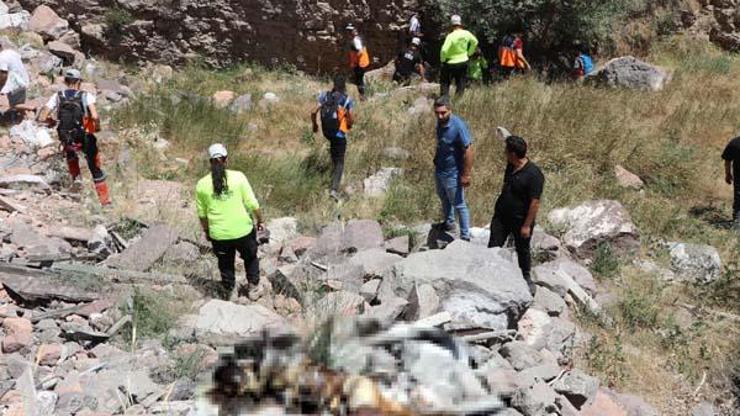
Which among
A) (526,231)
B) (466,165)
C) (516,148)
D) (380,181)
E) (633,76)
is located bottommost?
(380,181)

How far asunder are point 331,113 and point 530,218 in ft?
10.1

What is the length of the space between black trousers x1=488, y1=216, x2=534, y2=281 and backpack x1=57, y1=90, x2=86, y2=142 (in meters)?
4.29

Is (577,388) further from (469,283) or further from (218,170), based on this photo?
(218,170)

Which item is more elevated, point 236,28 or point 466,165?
point 466,165

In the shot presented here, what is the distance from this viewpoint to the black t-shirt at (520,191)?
5285mm

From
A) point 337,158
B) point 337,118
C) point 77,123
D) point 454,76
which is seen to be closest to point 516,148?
point 337,118

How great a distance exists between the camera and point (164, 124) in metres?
9.34

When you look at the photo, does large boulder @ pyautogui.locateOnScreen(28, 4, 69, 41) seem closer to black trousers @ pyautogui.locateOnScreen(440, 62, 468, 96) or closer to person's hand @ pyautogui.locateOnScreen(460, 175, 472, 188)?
black trousers @ pyautogui.locateOnScreen(440, 62, 468, 96)

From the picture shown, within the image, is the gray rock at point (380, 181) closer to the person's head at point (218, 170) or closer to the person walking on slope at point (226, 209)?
the person walking on slope at point (226, 209)

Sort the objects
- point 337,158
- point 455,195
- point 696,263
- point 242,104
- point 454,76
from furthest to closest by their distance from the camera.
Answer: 1. point 242,104
2. point 454,76
3. point 337,158
4. point 696,263
5. point 455,195

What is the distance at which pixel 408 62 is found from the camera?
12.6m

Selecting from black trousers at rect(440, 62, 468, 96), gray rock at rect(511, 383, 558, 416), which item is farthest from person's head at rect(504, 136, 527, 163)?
black trousers at rect(440, 62, 468, 96)

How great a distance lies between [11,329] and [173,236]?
198cm

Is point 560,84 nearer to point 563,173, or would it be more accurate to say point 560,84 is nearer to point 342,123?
point 563,173
